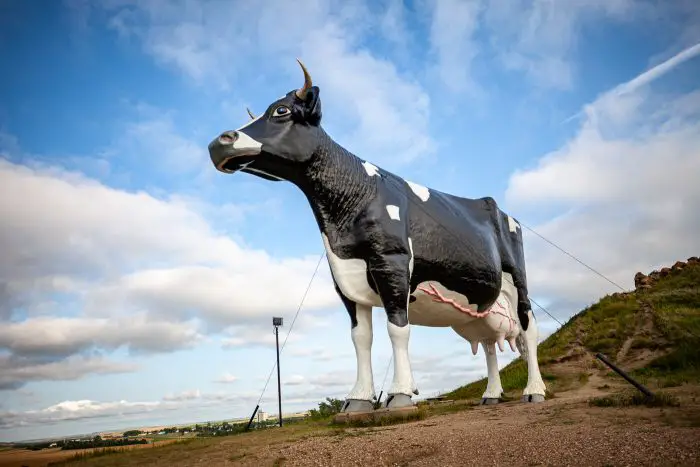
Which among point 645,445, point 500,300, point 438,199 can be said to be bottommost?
point 645,445

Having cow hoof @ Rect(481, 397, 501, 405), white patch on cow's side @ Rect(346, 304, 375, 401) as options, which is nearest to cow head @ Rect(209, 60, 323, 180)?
white patch on cow's side @ Rect(346, 304, 375, 401)

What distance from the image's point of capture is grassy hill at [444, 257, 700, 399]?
11.2 metres

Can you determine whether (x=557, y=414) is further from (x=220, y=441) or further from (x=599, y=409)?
(x=220, y=441)

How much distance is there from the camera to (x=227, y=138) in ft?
22.1

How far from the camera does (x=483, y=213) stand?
29.5 ft

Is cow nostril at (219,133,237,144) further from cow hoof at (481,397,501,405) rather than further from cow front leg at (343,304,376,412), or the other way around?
cow hoof at (481,397,501,405)

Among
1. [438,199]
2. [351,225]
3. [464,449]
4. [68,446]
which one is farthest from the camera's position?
[438,199]

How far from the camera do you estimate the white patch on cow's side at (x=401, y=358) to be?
654cm

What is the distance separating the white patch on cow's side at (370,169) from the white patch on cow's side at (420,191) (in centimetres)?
62

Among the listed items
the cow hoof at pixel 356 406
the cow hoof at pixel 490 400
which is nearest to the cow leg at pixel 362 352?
the cow hoof at pixel 356 406

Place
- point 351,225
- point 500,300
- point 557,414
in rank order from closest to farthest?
point 557,414
point 351,225
point 500,300

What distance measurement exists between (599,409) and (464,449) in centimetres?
212

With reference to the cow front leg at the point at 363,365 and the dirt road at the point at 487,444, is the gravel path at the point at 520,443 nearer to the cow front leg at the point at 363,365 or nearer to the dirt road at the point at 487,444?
the dirt road at the point at 487,444

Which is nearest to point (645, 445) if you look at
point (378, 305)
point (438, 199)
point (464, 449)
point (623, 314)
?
point (464, 449)
